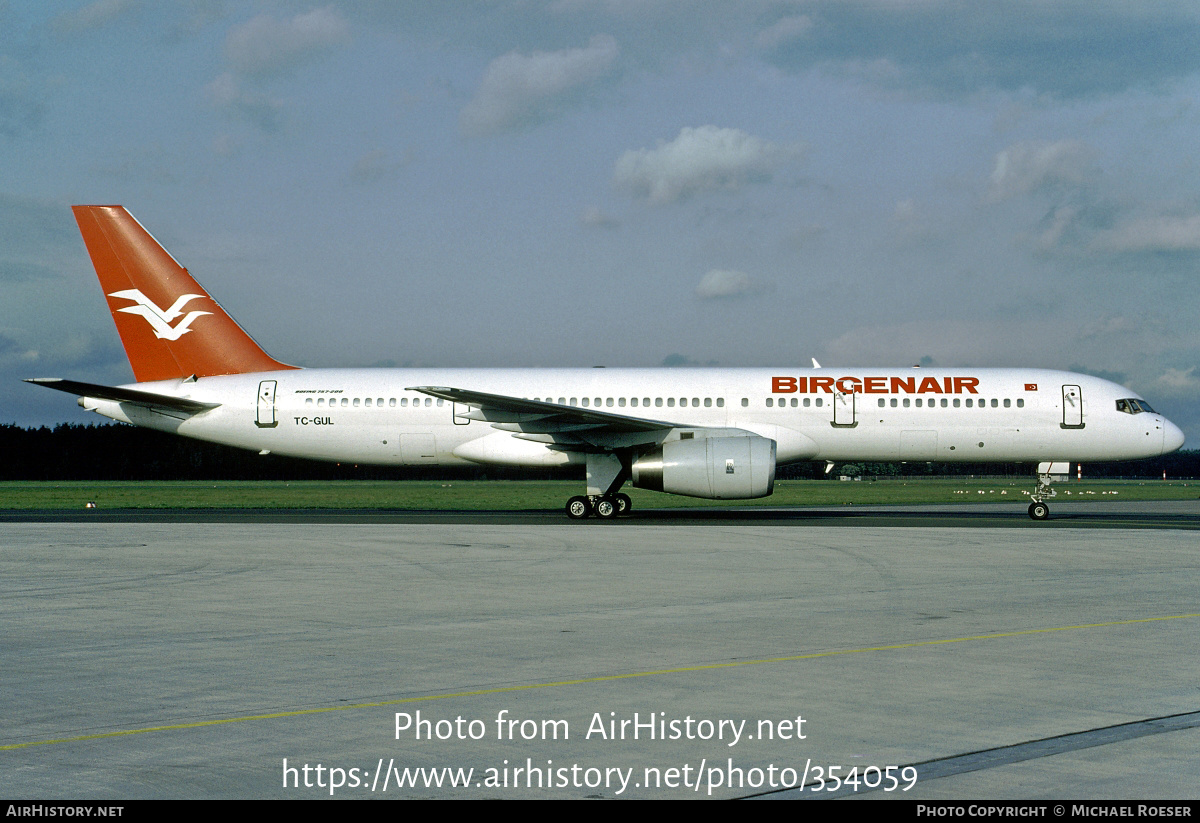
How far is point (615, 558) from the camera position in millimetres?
15500

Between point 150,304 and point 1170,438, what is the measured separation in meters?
26.1

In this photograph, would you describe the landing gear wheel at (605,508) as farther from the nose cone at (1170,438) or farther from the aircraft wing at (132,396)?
the nose cone at (1170,438)

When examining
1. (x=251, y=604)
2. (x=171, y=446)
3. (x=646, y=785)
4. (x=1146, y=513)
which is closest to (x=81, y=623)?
(x=251, y=604)

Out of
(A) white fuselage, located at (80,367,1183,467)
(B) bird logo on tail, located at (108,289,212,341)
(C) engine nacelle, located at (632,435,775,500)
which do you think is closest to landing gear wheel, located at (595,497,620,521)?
(A) white fuselage, located at (80,367,1183,467)

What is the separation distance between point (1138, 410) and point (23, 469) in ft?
268

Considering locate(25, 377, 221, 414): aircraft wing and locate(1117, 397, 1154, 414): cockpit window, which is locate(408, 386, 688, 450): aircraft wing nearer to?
locate(25, 377, 221, 414): aircraft wing

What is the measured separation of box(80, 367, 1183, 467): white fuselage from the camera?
25.7 meters

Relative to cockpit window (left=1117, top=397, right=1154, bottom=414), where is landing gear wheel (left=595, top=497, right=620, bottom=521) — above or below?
below

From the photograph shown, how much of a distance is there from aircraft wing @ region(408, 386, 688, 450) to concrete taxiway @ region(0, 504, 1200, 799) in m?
→ 7.69

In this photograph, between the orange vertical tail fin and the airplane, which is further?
the orange vertical tail fin

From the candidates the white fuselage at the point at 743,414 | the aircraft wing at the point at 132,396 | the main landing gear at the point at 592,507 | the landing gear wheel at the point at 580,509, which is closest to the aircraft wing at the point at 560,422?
the white fuselage at the point at 743,414

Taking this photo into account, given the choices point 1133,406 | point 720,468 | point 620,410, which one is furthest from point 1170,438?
point 620,410

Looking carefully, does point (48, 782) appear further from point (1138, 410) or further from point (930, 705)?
point (1138, 410)

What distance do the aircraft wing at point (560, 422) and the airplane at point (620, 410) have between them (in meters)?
0.33
